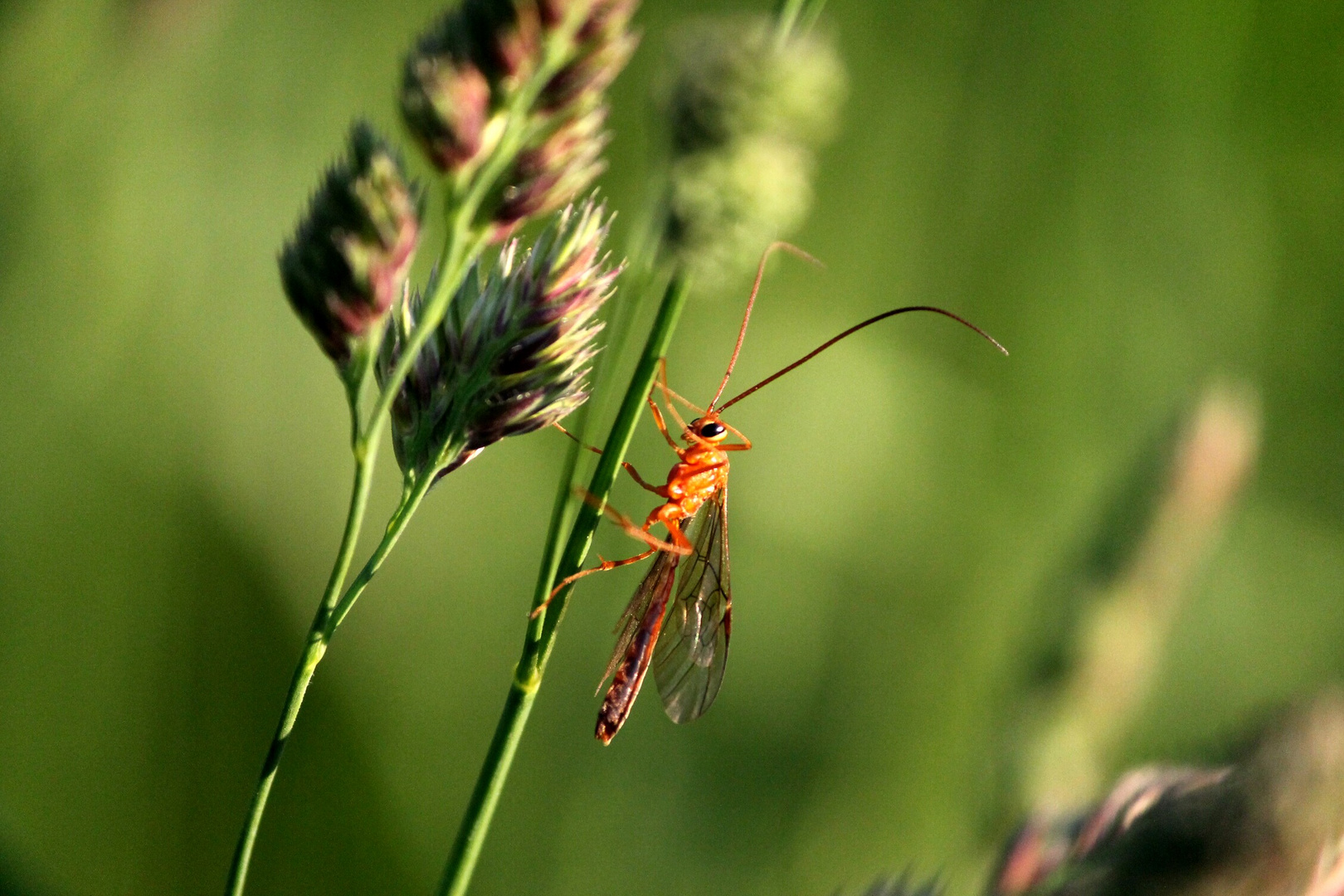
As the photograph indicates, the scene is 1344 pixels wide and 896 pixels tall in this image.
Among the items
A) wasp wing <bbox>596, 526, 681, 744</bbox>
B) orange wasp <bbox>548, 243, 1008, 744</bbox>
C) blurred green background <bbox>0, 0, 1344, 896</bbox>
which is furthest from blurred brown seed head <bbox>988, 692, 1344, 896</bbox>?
orange wasp <bbox>548, 243, 1008, 744</bbox>

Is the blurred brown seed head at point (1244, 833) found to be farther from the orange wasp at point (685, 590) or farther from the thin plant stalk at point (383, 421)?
the orange wasp at point (685, 590)

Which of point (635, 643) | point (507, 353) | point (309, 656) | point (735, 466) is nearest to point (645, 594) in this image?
point (635, 643)

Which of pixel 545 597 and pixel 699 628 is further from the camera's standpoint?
pixel 699 628

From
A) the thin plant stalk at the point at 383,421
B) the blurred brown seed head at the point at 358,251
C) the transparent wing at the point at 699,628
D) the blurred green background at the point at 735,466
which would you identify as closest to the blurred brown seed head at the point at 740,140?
the thin plant stalk at the point at 383,421

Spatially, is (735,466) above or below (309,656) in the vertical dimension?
below

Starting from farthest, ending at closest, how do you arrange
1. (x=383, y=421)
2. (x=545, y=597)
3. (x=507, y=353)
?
(x=507, y=353)
(x=545, y=597)
(x=383, y=421)

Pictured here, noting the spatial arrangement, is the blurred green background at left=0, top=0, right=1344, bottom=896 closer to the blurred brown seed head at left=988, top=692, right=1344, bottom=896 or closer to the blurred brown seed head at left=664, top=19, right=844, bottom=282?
the blurred brown seed head at left=988, top=692, right=1344, bottom=896

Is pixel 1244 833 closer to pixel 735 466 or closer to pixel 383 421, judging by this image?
pixel 383 421
